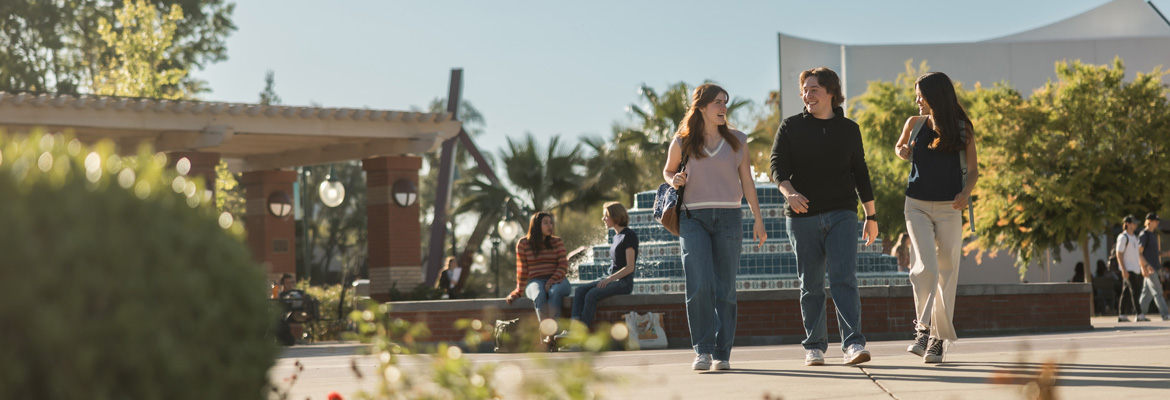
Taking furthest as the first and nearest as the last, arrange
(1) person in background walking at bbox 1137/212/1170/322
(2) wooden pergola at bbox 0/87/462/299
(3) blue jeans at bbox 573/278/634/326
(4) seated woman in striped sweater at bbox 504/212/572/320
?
(2) wooden pergola at bbox 0/87/462/299, (1) person in background walking at bbox 1137/212/1170/322, (4) seated woman in striped sweater at bbox 504/212/572/320, (3) blue jeans at bbox 573/278/634/326

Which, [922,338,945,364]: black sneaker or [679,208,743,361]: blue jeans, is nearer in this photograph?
[922,338,945,364]: black sneaker

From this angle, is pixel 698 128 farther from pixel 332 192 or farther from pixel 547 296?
pixel 332 192

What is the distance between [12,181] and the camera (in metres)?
2.29

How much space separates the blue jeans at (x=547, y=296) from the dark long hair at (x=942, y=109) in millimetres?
5515

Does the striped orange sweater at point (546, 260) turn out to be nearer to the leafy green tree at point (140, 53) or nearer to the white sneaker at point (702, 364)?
the white sneaker at point (702, 364)

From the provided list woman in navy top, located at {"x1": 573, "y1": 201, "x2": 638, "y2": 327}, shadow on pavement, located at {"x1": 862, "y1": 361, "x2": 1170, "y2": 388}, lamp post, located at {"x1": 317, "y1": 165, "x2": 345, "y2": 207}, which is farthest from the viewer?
lamp post, located at {"x1": 317, "y1": 165, "x2": 345, "y2": 207}

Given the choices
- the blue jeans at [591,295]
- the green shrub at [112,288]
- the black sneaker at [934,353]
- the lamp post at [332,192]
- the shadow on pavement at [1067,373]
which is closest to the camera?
the green shrub at [112,288]

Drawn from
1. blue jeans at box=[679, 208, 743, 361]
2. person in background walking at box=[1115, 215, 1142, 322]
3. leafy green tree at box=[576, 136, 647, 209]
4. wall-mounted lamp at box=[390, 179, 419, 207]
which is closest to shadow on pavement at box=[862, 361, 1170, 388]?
blue jeans at box=[679, 208, 743, 361]

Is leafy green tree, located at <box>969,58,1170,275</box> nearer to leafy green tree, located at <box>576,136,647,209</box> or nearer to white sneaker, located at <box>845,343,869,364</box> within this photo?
leafy green tree, located at <box>576,136,647,209</box>

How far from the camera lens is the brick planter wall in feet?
40.0

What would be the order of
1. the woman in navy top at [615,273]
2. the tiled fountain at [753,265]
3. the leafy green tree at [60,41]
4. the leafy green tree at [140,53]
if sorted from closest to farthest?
1. the woman in navy top at [615,273]
2. the tiled fountain at [753,265]
3. the leafy green tree at [140,53]
4. the leafy green tree at [60,41]

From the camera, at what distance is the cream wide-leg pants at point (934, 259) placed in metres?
7.01

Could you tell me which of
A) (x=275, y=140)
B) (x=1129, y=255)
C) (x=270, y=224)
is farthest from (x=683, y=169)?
(x=270, y=224)

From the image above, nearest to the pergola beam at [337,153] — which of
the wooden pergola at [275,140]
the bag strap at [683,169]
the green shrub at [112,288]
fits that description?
the wooden pergola at [275,140]
